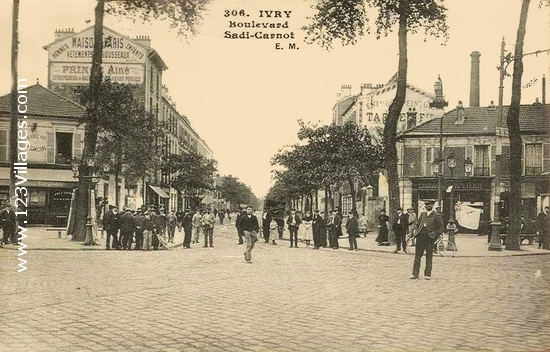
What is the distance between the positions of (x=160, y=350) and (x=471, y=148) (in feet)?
103

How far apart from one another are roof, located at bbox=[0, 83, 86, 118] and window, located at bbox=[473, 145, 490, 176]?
68.4 ft

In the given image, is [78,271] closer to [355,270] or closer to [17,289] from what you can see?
[17,289]

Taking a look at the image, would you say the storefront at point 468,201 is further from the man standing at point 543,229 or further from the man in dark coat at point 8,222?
the man in dark coat at point 8,222

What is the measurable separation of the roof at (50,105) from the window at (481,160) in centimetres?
2086

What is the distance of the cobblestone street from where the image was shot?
6.59 m

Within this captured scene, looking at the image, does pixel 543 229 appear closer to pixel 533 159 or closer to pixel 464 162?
A: pixel 533 159

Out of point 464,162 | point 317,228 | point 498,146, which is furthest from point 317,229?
point 464,162

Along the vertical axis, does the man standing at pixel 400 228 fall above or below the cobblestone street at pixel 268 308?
above

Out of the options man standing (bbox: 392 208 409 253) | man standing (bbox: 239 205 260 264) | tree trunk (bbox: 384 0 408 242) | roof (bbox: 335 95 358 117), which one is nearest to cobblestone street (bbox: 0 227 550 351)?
man standing (bbox: 239 205 260 264)

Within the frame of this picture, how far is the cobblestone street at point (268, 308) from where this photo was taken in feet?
21.6

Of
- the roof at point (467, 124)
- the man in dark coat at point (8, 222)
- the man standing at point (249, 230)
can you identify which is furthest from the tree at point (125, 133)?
the roof at point (467, 124)

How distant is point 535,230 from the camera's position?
2330 cm

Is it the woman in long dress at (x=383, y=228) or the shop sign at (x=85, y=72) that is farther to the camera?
the woman in long dress at (x=383, y=228)

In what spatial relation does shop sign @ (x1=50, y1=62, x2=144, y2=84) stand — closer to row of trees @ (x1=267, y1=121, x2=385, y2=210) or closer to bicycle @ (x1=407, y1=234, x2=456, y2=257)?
bicycle @ (x1=407, y1=234, x2=456, y2=257)
